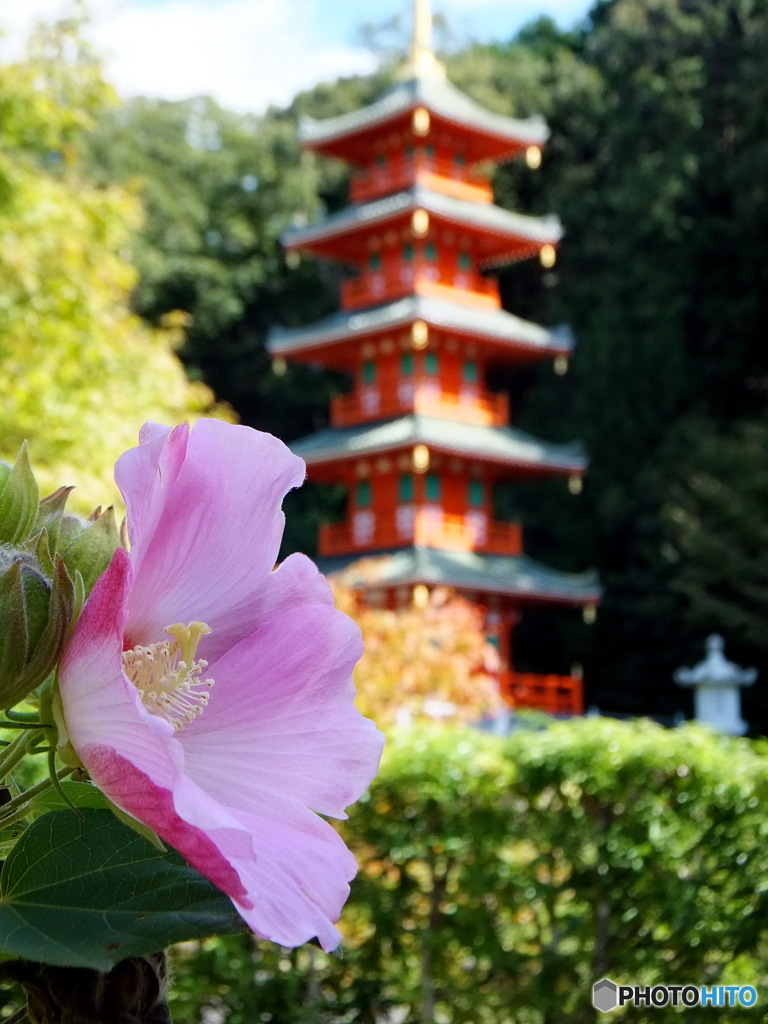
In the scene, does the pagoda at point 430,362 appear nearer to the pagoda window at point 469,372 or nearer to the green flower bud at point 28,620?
the pagoda window at point 469,372

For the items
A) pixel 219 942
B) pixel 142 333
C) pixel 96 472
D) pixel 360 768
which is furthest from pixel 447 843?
pixel 142 333

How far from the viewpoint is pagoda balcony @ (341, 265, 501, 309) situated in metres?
11.4

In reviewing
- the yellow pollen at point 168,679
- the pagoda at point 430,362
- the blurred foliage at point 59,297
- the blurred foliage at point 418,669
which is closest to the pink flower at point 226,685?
the yellow pollen at point 168,679

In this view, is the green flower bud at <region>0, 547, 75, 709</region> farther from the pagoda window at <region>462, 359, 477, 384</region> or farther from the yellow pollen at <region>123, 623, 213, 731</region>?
the pagoda window at <region>462, 359, 477, 384</region>

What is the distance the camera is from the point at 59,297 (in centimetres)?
686

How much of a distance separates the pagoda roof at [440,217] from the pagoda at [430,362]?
0.8 inches

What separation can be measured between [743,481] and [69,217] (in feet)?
22.7

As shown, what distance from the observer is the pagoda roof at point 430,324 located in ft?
35.5

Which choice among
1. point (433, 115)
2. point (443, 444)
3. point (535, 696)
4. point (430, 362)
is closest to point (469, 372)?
point (430, 362)

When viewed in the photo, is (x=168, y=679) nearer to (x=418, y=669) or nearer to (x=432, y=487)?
(x=418, y=669)

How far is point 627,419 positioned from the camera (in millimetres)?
13914

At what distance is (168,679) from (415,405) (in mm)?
10791

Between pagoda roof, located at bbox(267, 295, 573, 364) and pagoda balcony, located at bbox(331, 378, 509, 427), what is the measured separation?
1.74 feet

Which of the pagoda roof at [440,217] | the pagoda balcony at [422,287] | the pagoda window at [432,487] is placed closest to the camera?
the pagoda window at [432,487]
